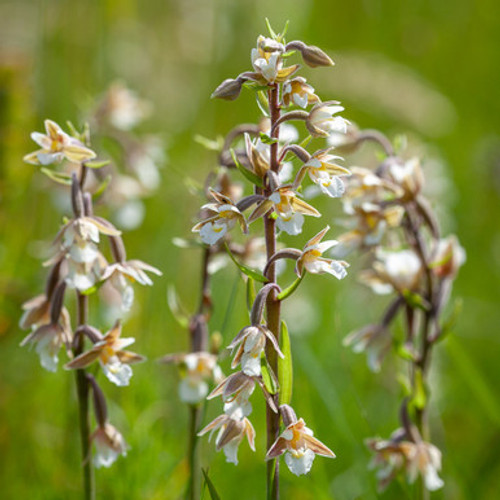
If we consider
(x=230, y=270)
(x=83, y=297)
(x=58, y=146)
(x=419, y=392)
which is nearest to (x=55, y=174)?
(x=58, y=146)

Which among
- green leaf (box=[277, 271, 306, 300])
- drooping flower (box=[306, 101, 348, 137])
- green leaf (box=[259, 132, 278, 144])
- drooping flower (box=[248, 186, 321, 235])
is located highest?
drooping flower (box=[306, 101, 348, 137])

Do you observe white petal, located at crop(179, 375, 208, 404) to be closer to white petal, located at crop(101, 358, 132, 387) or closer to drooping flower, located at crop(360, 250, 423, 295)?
white petal, located at crop(101, 358, 132, 387)

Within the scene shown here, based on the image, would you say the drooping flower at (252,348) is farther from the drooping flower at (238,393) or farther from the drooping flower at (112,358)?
the drooping flower at (112,358)

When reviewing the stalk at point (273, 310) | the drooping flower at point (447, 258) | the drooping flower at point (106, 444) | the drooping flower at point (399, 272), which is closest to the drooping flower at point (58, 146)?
the stalk at point (273, 310)

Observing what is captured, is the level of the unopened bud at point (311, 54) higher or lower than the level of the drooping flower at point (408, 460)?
higher

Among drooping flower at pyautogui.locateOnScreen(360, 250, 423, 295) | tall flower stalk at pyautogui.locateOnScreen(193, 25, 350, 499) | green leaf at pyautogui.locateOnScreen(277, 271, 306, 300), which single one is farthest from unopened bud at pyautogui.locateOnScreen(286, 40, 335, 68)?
drooping flower at pyautogui.locateOnScreen(360, 250, 423, 295)

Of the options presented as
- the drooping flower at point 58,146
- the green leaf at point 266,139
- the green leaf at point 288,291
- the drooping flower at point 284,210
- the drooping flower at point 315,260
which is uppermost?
the green leaf at point 266,139
